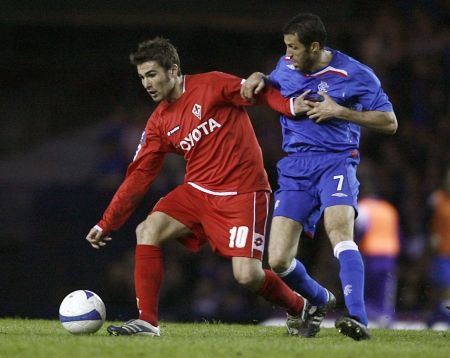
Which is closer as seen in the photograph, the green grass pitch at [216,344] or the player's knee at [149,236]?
the green grass pitch at [216,344]

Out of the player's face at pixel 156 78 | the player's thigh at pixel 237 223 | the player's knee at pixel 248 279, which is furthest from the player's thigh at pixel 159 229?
the player's face at pixel 156 78

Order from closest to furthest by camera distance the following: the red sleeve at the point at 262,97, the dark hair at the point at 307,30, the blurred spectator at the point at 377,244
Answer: the dark hair at the point at 307,30 → the red sleeve at the point at 262,97 → the blurred spectator at the point at 377,244

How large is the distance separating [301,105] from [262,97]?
0.37 metres

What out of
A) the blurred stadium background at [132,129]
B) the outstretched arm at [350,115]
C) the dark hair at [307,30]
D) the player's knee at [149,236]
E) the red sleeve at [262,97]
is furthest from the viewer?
the blurred stadium background at [132,129]

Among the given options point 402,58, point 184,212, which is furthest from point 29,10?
point 184,212

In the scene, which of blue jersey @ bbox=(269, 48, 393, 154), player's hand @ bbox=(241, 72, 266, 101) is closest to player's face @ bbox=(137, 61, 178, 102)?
player's hand @ bbox=(241, 72, 266, 101)

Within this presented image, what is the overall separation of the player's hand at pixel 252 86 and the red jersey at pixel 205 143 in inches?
4.3

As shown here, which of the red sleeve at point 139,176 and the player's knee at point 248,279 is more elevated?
the red sleeve at point 139,176

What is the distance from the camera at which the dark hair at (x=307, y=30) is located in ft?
23.0

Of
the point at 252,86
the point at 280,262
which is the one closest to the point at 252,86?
the point at 252,86

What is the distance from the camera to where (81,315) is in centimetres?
707

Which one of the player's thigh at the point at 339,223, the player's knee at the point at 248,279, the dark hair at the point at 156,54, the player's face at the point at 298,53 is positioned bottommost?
the player's knee at the point at 248,279

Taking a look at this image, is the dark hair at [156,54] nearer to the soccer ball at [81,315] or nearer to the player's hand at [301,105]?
the player's hand at [301,105]

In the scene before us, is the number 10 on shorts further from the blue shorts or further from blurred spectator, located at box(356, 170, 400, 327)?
blurred spectator, located at box(356, 170, 400, 327)
